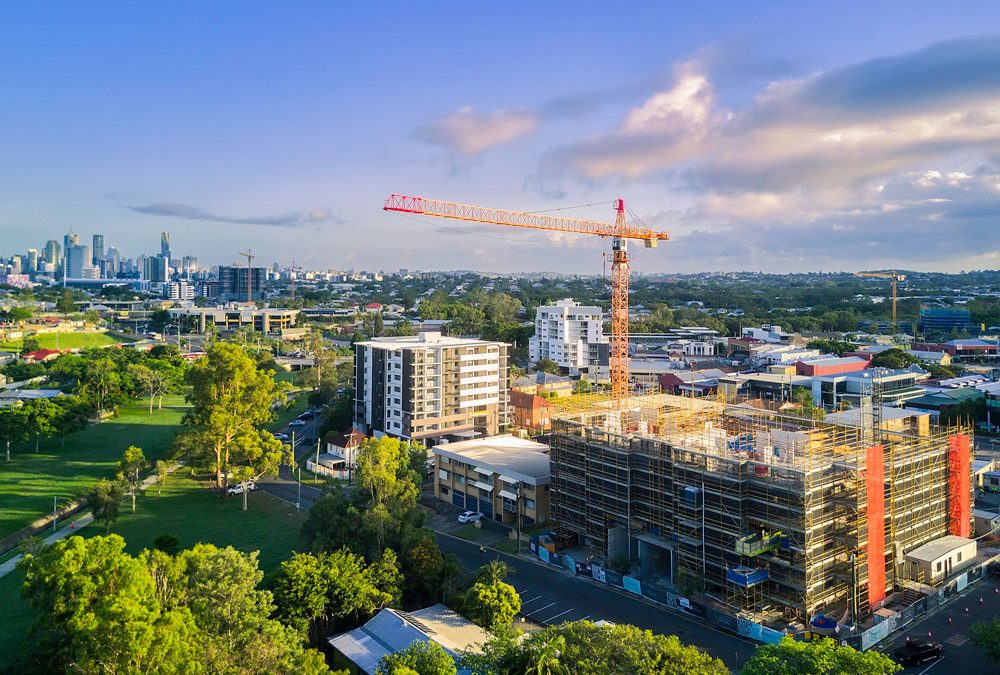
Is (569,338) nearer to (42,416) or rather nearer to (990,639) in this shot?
(42,416)

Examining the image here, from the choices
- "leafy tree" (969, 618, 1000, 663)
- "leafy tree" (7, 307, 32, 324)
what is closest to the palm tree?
"leafy tree" (969, 618, 1000, 663)

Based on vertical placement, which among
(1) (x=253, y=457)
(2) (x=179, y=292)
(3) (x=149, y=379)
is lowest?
(1) (x=253, y=457)

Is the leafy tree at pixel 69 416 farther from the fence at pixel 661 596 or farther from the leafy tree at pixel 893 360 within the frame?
the leafy tree at pixel 893 360

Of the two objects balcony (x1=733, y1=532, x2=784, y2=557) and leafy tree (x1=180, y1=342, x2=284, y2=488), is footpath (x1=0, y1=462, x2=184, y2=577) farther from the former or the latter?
balcony (x1=733, y1=532, x2=784, y2=557)

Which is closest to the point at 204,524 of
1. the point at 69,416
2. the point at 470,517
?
the point at 470,517

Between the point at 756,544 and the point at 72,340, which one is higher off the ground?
the point at 72,340

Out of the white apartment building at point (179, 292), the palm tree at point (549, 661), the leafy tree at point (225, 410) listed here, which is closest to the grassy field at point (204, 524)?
the leafy tree at point (225, 410)
